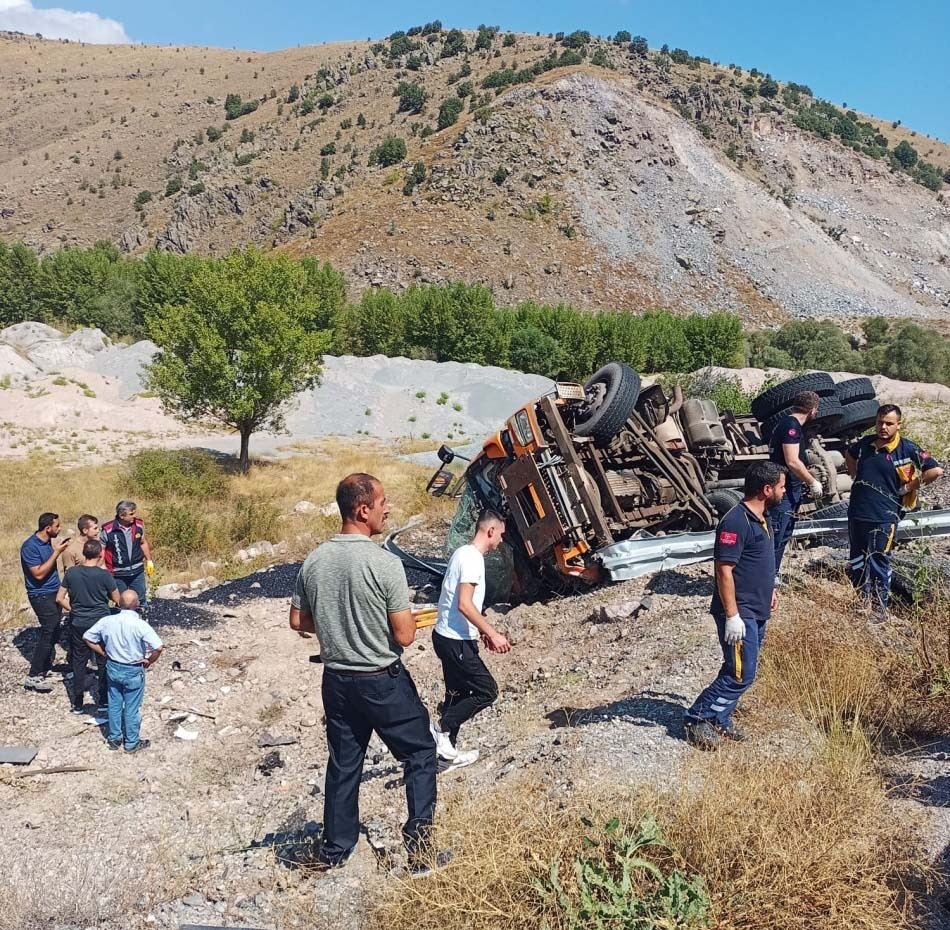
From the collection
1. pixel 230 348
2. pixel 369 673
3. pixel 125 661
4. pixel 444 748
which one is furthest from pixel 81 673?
pixel 230 348

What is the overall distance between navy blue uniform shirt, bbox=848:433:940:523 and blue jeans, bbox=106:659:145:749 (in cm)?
531

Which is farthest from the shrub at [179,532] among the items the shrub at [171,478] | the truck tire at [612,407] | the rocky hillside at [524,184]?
the rocky hillside at [524,184]

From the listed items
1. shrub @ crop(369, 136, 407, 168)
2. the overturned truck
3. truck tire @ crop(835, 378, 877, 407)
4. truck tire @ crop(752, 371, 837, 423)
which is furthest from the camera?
shrub @ crop(369, 136, 407, 168)

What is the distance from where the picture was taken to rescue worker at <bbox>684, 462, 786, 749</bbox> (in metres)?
3.52

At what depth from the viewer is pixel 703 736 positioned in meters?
3.60

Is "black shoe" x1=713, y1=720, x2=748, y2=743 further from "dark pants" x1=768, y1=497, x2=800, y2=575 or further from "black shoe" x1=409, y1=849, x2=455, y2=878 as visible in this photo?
"dark pants" x1=768, y1=497, x2=800, y2=575

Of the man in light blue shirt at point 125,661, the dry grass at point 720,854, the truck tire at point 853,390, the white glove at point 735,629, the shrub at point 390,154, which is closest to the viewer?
the dry grass at point 720,854

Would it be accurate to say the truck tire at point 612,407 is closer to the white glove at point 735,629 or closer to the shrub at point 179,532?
the white glove at point 735,629

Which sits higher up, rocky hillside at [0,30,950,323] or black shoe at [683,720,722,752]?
rocky hillside at [0,30,950,323]

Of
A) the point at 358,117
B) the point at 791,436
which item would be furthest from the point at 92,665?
the point at 358,117

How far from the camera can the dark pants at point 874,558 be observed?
5.04m

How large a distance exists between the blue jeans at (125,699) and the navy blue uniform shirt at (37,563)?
1578 mm

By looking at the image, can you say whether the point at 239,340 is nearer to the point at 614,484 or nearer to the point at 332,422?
the point at 332,422

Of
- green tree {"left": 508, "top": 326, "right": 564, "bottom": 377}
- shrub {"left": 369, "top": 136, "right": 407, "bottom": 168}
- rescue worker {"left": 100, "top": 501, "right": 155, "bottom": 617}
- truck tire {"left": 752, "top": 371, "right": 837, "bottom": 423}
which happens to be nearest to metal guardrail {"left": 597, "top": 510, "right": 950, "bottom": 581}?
truck tire {"left": 752, "top": 371, "right": 837, "bottom": 423}
